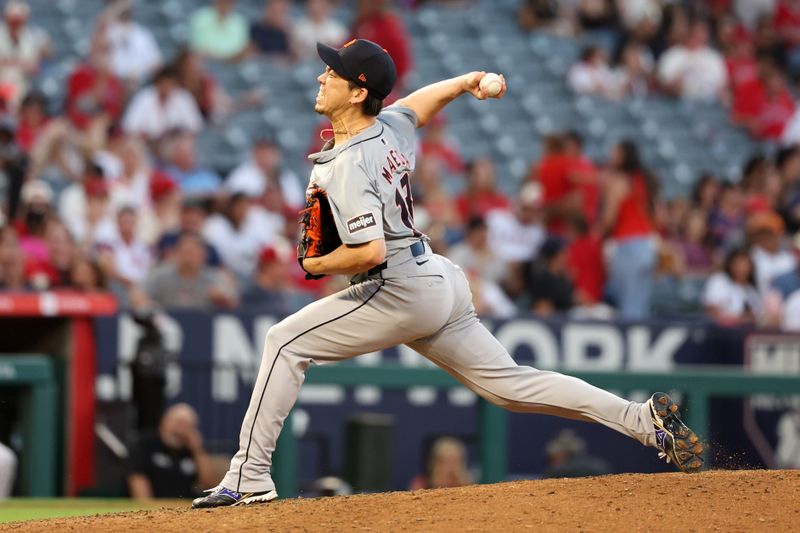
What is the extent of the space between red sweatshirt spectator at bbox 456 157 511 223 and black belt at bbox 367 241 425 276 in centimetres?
694

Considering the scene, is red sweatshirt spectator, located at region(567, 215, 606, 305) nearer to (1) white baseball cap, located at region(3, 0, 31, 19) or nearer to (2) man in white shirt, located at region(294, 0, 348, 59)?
(2) man in white shirt, located at region(294, 0, 348, 59)

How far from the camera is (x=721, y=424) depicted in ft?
31.6

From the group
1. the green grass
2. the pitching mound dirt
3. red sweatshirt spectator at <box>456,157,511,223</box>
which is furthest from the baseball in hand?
red sweatshirt spectator at <box>456,157,511,223</box>

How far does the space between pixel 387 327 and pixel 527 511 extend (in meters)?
0.83

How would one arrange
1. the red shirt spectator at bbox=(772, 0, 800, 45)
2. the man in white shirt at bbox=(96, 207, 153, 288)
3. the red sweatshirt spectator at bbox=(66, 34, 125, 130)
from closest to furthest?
the man in white shirt at bbox=(96, 207, 153, 288) → the red sweatshirt spectator at bbox=(66, 34, 125, 130) → the red shirt spectator at bbox=(772, 0, 800, 45)

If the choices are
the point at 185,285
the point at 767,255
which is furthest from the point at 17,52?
the point at 767,255

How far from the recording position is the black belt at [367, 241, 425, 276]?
5.25 m

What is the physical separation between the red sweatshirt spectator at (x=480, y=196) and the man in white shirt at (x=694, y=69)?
189 inches

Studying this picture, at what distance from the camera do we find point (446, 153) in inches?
537

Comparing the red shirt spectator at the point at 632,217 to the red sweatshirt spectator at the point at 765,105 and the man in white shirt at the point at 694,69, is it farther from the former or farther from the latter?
the man in white shirt at the point at 694,69

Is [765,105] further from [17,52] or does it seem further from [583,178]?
[17,52]

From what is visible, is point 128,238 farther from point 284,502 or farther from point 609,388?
point 284,502

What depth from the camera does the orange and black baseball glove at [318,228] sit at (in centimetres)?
514

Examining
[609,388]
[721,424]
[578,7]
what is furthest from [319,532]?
[578,7]
